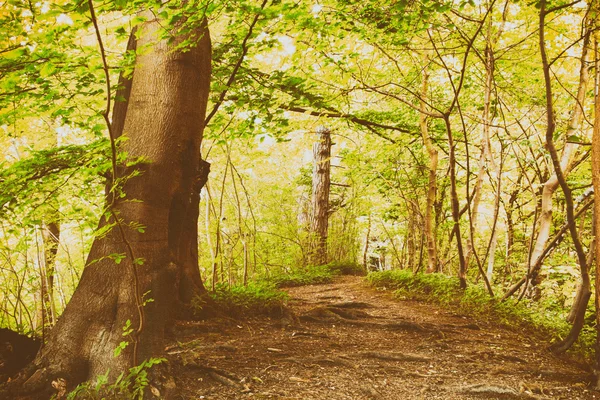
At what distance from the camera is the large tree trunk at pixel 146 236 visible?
3.11 metres

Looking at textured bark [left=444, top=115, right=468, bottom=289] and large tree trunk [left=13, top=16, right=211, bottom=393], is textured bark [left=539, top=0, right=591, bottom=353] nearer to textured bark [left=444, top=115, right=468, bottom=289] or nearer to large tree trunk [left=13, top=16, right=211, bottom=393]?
textured bark [left=444, top=115, right=468, bottom=289]

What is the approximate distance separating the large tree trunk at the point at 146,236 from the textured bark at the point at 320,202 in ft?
20.6

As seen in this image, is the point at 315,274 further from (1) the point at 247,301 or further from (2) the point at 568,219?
(2) the point at 568,219

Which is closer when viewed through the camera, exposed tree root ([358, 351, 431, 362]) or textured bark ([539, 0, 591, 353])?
textured bark ([539, 0, 591, 353])

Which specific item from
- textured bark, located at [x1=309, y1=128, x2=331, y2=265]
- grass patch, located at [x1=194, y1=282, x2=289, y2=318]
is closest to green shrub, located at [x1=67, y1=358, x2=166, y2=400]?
grass patch, located at [x1=194, y1=282, x2=289, y2=318]

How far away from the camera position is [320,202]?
35.8 ft

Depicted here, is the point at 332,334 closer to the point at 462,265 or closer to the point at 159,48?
the point at 462,265

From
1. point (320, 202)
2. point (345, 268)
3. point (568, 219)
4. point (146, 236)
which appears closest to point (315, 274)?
point (345, 268)

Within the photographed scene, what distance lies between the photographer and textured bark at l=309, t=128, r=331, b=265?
1065 cm

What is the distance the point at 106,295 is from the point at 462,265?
476 centimetres

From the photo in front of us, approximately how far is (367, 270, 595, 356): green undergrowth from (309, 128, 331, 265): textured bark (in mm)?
3072

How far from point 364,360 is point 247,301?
1.74 metres

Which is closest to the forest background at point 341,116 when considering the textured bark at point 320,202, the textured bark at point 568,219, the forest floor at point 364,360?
the textured bark at point 568,219

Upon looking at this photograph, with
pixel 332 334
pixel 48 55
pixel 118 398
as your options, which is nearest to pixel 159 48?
pixel 48 55
